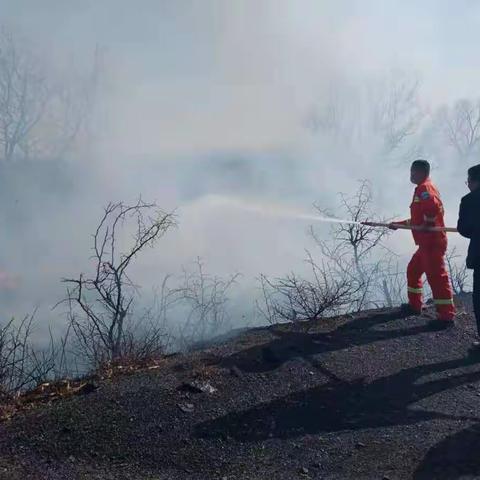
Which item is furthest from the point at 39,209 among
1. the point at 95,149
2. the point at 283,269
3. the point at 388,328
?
the point at 388,328

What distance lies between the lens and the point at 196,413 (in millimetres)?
3691

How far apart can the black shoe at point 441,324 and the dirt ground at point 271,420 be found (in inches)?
18.1

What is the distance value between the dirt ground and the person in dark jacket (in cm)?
55

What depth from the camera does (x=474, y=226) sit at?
16.1 ft

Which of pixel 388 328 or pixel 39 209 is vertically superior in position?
pixel 39 209

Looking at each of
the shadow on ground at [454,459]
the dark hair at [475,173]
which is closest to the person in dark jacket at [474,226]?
the dark hair at [475,173]

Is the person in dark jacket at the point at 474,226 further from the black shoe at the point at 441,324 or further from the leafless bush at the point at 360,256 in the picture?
the leafless bush at the point at 360,256

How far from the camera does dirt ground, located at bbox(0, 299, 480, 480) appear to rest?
3135 mm

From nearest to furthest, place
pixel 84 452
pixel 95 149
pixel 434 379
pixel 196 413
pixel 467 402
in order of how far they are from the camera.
Answer: pixel 84 452, pixel 196 413, pixel 467 402, pixel 434 379, pixel 95 149

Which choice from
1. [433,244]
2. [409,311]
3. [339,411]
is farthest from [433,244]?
[339,411]

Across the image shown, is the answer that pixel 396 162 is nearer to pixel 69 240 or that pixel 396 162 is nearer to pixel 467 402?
pixel 69 240

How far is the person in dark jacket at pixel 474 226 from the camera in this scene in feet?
16.0

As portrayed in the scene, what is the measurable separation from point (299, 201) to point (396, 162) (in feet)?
16.2

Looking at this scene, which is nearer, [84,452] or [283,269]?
[84,452]
